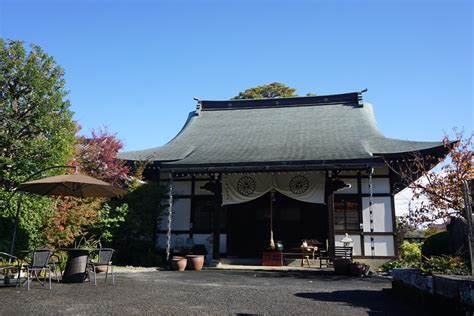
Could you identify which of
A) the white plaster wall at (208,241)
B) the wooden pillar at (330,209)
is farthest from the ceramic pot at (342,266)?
the white plaster wall at (208,241)

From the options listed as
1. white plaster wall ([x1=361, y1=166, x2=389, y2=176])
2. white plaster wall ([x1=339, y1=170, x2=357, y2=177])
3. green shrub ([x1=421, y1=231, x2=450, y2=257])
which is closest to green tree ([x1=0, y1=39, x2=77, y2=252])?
white plaster wall ([x1=339, y1=170, x2=357, y2=177])

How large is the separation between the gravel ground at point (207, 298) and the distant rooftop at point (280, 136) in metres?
5.02

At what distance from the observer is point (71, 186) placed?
8.71 metres

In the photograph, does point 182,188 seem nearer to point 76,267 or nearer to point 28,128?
point 28,128

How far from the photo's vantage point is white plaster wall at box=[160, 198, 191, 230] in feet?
46.3

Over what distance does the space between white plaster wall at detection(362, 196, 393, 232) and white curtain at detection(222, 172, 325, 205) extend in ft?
5.42

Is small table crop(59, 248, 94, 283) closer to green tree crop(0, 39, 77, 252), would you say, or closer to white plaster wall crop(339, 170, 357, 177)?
green tree crop(0, 39, 77, 252)

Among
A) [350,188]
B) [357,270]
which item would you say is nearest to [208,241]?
[350,188]

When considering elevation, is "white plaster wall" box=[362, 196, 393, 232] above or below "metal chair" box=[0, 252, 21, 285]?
above

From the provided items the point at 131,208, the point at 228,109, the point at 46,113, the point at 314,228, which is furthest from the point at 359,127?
the point at 46,113

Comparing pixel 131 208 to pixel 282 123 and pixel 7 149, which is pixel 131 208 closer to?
pixel 7 149

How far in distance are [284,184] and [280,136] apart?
11.1 feet

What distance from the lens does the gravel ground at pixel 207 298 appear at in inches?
206

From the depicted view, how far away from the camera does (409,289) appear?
6281 millimetres
